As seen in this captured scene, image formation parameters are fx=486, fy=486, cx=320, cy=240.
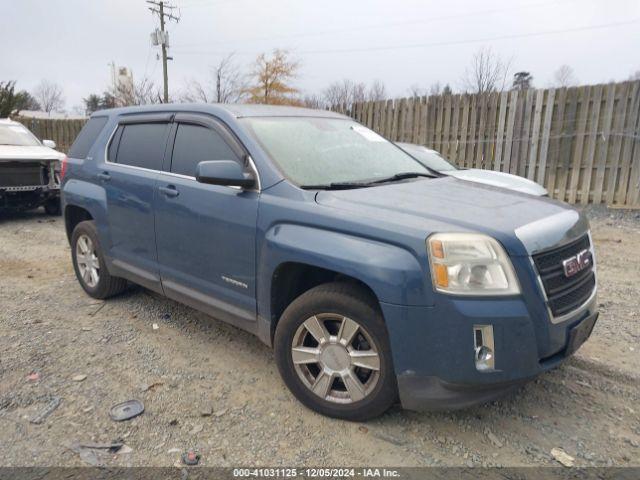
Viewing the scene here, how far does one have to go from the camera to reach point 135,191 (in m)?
3.99

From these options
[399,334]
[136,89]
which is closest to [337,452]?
[399,334]

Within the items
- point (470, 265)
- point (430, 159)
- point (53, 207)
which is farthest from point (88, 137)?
point (53, 207)

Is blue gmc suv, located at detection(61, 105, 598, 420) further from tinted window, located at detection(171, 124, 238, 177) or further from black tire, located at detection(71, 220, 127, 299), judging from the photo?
black tire, located at detection(71, 220, 127, 299)

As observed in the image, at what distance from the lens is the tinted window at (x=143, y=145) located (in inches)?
156

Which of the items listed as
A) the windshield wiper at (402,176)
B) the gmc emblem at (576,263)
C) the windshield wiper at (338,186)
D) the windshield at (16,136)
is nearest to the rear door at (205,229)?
the windshield wiper at (338,186)

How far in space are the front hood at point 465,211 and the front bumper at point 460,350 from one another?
352 millimetres

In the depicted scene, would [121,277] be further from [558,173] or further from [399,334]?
[558,173]

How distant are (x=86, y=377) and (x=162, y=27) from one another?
3290 centimetres

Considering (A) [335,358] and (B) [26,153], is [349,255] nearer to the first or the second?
(A) [335,358]

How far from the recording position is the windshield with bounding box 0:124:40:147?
9430 mm

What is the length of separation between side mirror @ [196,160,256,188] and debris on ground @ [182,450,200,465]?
1.55m

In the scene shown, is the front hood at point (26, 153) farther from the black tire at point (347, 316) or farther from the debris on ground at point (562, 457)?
the debris on ground at point (562, 457)

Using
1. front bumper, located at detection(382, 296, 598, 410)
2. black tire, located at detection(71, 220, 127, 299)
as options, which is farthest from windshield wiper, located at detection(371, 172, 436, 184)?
black tire, located at detection(71, 220, 127, 299)

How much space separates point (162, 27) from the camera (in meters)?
31.5
